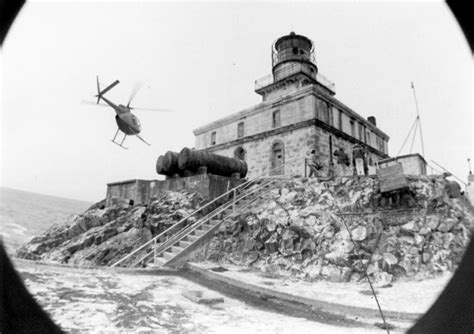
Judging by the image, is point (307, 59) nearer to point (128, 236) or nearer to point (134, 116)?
point (134, 116)

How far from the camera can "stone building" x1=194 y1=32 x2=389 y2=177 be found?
765 inches

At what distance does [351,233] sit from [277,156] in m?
14.0

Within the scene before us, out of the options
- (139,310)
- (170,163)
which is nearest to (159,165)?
(170,163)

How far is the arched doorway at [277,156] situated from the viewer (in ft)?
67.5

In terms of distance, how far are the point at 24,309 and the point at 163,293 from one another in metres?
3.43

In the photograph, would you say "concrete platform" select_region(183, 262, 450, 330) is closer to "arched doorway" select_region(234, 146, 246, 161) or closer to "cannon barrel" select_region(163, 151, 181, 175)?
"cannon barrel" select_region(163, 151, 181, 175)

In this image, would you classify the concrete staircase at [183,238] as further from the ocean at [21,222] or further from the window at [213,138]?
the window at [213,138]

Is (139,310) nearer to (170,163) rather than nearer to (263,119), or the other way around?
(170,163)

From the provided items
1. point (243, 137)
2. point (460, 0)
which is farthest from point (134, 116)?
point (460, 0)

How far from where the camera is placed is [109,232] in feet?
36.7

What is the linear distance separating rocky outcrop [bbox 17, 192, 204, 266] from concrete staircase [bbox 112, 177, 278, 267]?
25.6 inches

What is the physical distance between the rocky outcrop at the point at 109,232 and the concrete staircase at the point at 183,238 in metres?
0.65

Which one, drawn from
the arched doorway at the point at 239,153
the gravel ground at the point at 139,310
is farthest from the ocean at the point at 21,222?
the arched doorway at the point at 239,153

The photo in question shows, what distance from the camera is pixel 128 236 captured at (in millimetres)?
10375
